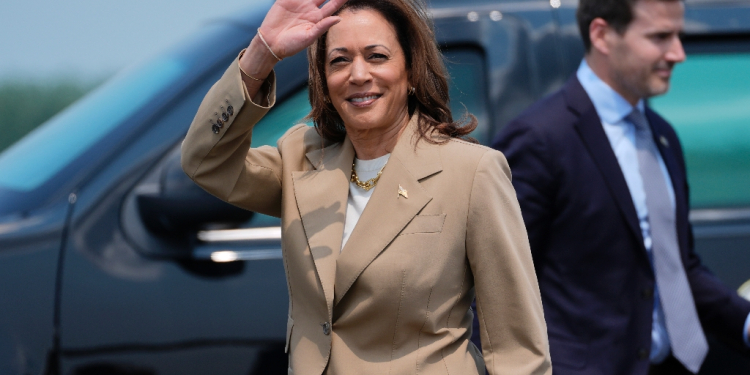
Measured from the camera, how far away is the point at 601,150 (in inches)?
91.6


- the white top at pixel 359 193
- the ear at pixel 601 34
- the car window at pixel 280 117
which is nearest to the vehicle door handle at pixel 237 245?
the car window at pixel 280 117

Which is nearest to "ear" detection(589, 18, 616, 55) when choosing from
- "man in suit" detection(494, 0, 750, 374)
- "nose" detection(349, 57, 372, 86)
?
"man in suit" detection(494, 0, 750, 374)

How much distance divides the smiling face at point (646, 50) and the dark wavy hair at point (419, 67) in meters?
0.73

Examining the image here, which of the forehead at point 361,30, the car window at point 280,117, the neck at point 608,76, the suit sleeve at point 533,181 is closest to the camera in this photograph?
the forehead at point 361,30

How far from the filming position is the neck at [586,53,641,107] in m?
2.45

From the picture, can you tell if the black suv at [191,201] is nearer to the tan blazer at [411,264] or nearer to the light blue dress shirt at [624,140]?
the light blue dress shirt at [624,140]

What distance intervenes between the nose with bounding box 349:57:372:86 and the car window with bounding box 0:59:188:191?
0.95 metres

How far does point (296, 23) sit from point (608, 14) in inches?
42.9

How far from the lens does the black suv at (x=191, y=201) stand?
2365 millimetres

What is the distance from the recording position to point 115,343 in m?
2.38

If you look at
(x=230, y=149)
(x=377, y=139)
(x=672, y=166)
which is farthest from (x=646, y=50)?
(x=230, y=149)

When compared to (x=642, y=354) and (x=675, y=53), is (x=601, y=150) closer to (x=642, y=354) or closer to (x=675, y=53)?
(x=675, y=53)

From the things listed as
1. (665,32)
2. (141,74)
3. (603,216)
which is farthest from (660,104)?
(141,74)

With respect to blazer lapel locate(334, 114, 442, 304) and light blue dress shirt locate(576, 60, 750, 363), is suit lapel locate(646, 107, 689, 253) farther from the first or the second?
blazer lapel locate(334, 114, 442, 304)
